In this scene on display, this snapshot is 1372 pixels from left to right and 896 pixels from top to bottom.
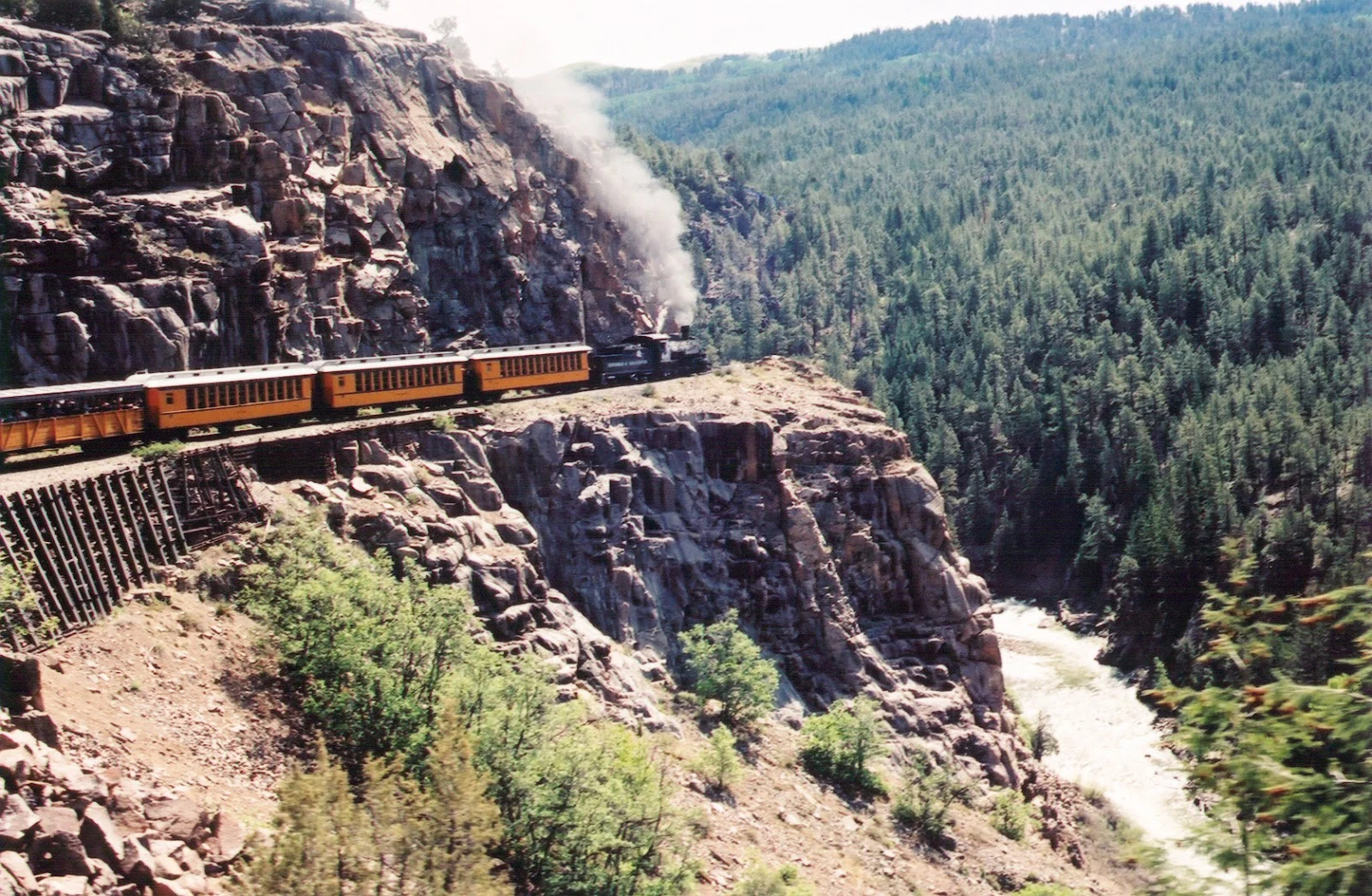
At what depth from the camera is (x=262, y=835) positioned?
21844 mm

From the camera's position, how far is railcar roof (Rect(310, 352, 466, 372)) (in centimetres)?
4144

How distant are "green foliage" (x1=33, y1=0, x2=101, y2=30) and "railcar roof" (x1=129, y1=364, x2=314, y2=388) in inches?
593

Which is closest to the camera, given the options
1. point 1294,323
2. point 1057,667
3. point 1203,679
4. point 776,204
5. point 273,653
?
point 273,653

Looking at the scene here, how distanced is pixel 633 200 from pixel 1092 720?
37.8 m

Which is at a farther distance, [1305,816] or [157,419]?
[157,419]

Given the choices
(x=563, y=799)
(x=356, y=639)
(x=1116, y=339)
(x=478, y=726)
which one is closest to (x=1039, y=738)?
(x=563, y=799)

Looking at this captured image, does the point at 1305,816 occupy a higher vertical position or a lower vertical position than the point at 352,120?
lower

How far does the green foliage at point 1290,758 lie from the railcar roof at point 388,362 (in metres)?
33.7

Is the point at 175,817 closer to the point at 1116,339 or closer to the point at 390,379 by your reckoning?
the point at 390,379

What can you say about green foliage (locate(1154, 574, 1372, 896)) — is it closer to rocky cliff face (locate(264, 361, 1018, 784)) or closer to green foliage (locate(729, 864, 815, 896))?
green foliage (locate(729, 864, 815, 896))

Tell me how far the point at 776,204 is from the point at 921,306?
118 feet

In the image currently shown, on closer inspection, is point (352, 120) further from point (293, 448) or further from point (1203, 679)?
point (1203, 679)

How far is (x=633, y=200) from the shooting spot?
220 ft

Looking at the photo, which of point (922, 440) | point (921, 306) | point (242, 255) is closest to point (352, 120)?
point (242, 255)
